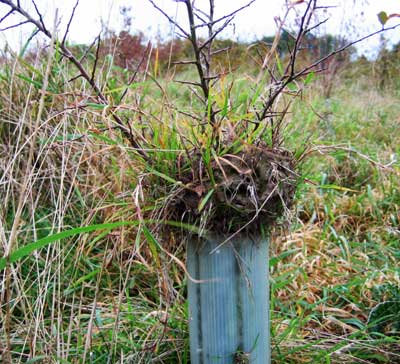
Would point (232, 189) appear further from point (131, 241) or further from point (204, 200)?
point (131, 241)

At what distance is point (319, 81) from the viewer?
4.70 meters

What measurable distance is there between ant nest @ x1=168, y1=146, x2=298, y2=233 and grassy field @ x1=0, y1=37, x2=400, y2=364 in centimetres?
5

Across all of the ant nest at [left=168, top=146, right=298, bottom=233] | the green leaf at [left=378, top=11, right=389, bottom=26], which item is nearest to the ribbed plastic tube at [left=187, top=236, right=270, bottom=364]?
the ant nest at [left=168, top=146, right=298, bottom=233]

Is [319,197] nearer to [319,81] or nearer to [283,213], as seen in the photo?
[283,213]

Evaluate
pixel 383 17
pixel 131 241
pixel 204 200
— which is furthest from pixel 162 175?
pixel 131 241

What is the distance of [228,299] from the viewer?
0.87 m

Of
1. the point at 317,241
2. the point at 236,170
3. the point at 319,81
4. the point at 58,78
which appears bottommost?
the point at 317,241

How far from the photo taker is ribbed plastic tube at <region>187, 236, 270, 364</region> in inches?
33.7

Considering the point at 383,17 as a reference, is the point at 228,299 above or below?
below

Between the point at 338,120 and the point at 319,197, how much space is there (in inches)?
59.3

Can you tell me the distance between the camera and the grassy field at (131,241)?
2.95ft

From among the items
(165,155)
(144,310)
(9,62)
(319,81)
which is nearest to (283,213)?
(165,155)

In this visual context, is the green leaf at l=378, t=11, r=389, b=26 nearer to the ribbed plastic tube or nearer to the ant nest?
the ant nest

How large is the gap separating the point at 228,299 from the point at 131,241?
655 mm
